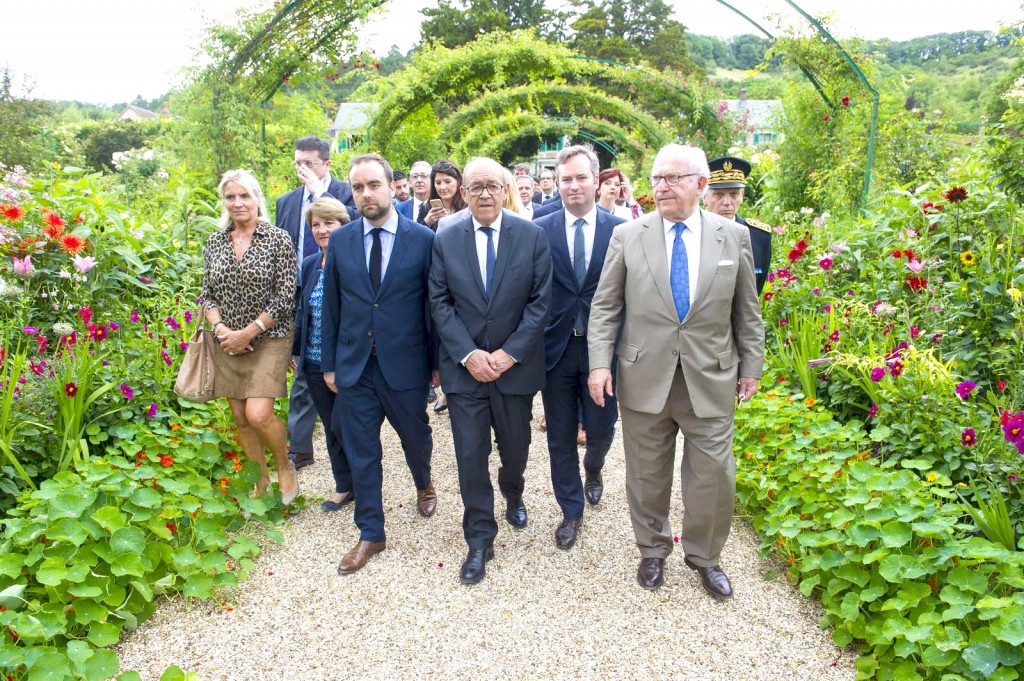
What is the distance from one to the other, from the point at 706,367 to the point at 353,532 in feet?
7.14

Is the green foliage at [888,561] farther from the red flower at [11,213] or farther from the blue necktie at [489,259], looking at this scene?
the red flower at [11,213]

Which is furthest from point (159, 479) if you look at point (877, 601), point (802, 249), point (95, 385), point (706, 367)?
point (802, 249)

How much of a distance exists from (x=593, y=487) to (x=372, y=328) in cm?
171

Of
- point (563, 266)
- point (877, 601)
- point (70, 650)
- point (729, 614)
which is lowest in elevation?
point (729, 614)

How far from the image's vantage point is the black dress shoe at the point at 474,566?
3234 millimetres

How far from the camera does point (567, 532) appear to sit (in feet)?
11.7

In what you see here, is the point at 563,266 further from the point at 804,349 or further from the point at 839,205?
the point at 839,205

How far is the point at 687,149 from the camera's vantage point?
282 centimetres

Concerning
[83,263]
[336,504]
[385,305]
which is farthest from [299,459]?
[83,263]

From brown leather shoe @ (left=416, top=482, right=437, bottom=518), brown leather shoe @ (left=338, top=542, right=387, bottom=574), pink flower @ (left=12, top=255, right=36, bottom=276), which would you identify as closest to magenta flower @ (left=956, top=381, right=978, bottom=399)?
brown leather shoe @ (left=416, top=482, right=437, bottom=518)

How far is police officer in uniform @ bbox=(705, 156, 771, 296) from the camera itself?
3883 millimetres

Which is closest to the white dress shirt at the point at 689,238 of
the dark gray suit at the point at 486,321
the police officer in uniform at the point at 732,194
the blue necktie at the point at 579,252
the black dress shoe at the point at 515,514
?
the dark gray suit at the point at 486,321

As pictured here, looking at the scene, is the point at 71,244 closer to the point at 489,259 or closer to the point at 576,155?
the point at 489,259

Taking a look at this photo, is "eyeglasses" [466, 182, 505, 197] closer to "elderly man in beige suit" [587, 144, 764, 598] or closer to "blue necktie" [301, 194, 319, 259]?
"elderly man in beige suit" [587, 144, 764, 598]
